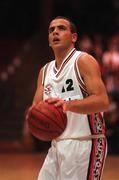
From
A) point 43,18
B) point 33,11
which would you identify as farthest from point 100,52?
point 33,11

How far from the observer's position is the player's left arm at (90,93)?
3947 millimetres

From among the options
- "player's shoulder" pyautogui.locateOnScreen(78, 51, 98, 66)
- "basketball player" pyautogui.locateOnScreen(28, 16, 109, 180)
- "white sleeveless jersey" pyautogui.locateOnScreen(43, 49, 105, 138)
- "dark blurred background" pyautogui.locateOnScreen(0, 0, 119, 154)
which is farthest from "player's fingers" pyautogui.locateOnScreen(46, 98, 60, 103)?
"dark blurred background" pyautogui.locateOnScreen(0, 0, 119, 154)

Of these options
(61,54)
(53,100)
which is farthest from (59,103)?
(61,54)

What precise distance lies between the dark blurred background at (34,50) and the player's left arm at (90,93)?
6.74m

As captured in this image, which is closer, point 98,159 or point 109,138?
point 98,159

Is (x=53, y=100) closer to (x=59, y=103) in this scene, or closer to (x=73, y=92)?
(x=59, y=103)

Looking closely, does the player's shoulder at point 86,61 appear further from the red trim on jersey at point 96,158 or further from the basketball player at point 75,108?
the red trim on jersey at point 96,158

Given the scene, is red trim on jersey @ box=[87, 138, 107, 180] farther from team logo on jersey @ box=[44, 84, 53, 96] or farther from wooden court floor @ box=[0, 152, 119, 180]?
wooden court floor @ box=[0, 152, 119, 180]

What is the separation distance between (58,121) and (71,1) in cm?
1470

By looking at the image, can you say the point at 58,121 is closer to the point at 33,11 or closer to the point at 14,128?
the point at 14,128

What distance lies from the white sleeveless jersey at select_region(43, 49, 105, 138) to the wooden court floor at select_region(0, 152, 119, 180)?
3570 millimetres

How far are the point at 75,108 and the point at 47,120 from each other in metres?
0.26

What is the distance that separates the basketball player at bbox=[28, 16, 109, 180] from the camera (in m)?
4.02

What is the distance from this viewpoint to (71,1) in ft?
60.4
